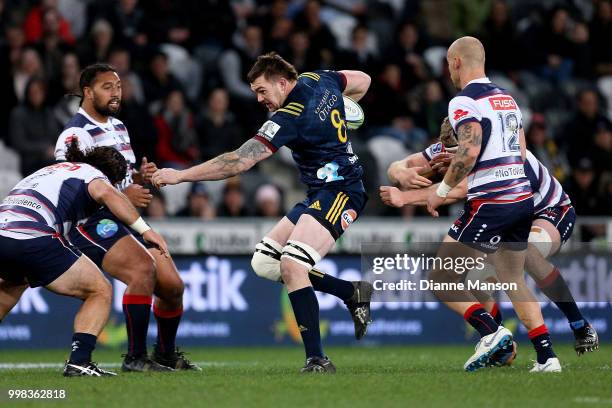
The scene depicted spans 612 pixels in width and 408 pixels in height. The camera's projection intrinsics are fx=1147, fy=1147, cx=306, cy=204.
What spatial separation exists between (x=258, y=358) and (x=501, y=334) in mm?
4510

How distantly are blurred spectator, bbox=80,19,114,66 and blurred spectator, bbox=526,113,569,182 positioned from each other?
6.80 meters

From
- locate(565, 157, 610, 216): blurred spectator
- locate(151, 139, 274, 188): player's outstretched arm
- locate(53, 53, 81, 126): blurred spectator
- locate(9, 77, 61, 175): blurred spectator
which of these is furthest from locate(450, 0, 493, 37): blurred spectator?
locate(151, 139, 274, 188): player's outstretched arm

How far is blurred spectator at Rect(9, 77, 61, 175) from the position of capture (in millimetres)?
16266

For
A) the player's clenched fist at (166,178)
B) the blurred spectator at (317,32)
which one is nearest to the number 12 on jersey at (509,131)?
the player's clenched fist at (166,178)

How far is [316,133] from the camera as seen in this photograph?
9555 mm

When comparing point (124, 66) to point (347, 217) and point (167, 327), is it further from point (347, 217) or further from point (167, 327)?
point (347, 217)

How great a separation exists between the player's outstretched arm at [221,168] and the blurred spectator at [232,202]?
6938mm

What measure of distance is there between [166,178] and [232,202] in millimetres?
7167

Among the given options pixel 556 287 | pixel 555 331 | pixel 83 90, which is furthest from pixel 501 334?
pixel 555 331

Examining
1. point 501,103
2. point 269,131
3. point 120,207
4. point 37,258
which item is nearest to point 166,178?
point 120,207

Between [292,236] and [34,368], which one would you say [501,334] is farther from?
[34,368]

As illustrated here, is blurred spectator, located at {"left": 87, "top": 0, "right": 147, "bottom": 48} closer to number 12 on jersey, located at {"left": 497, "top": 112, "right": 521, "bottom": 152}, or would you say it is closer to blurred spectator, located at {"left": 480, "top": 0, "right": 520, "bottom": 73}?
blurred spectator, located at {"left": 480, "top": 0, "right": 520, "bottom": 73}

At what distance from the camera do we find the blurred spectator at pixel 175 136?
674 inches

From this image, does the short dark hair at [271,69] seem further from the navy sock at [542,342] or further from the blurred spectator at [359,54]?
the blurred spectator at [359,54]
